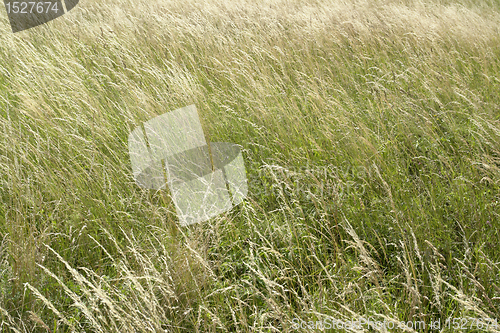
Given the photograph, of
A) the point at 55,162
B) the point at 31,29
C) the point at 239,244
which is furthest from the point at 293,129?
the point at 31,29

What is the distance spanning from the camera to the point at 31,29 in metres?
4.93

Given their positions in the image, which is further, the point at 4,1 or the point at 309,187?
the point at 4,1

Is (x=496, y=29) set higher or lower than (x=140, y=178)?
higher

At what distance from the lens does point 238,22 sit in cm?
544

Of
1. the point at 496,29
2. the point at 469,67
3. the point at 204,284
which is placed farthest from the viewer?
the point at 496,29

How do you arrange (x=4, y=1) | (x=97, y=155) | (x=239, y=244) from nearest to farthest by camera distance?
(x=239, y=244) → (x=97, y=155) → (x=4, y=1)

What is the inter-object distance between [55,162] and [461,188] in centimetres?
248

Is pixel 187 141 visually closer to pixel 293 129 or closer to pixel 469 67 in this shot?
pixel 293 129

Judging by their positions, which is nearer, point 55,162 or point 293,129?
point 55,162

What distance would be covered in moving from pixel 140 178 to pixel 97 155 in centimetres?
39

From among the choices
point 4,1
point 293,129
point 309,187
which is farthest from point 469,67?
point 4,1

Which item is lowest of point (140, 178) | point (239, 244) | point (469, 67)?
point (239, 244)

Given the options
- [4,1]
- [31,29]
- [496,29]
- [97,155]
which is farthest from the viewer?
[4,1]

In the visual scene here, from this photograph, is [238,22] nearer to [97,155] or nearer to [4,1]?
[97,155]
